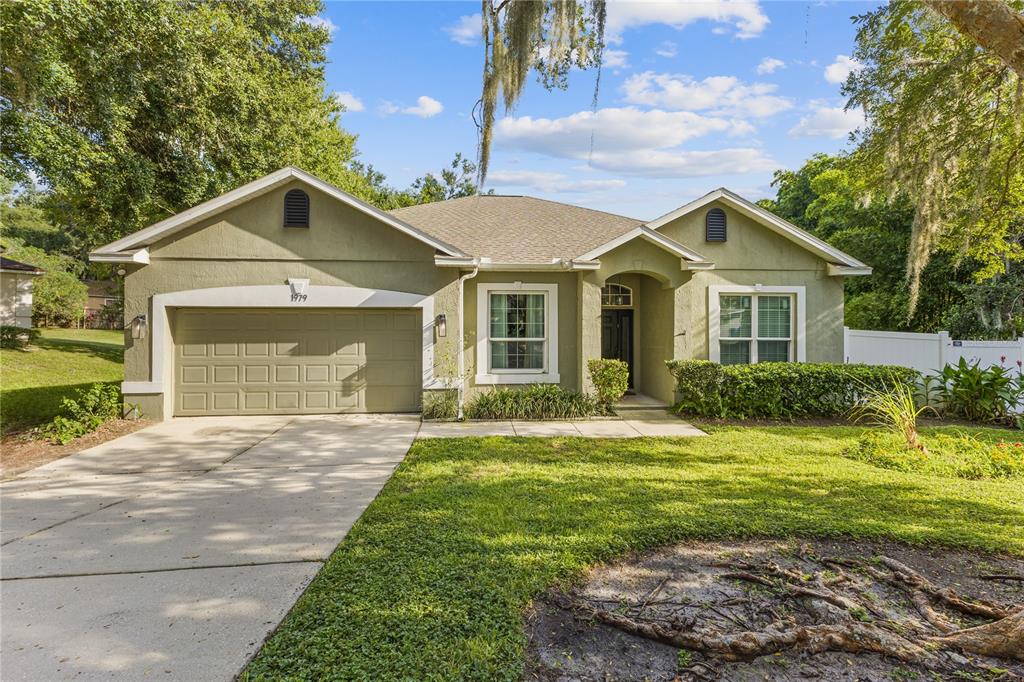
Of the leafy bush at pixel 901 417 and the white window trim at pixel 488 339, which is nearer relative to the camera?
the leafy bush at pixel 901 417

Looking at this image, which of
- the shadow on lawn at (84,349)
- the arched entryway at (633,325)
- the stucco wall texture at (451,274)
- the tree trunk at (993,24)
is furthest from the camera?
the shadow on lawn at (84,349)

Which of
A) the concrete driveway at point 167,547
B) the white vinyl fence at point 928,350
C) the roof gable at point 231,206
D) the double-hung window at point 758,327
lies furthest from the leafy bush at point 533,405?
the white vinyl fence at point 928,350

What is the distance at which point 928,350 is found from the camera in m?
10.8

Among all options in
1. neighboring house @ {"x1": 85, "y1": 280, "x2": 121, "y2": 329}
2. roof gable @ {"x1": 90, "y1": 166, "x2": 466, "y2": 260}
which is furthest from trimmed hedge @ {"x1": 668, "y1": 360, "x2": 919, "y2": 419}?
neighboring house @ {"x1": 85, "y1": 280, "x2": 121, "y2": 329}

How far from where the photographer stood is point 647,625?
9.91 ft

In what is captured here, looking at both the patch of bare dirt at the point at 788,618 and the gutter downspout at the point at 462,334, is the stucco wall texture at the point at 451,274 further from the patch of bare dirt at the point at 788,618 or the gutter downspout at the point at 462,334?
the patch of bare dirt at the point at 788,618

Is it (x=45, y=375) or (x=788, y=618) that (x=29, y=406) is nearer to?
(x=45, y=375)

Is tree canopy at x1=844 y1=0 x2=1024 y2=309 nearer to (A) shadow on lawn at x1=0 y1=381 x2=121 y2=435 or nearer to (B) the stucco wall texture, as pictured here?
(B) the stucco wall texture

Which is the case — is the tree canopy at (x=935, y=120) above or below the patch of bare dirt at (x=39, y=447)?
above

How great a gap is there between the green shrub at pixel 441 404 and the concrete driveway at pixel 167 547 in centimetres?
197

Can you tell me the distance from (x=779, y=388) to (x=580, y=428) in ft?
13.3

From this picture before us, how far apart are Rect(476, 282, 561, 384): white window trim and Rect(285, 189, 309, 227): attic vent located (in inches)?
146

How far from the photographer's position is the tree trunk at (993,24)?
3227mm

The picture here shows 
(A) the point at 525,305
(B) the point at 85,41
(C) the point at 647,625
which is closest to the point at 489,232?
(A) the point at 525,305
